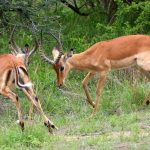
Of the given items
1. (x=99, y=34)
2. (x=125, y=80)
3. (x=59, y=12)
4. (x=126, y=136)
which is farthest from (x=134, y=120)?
(x=59, y=12)

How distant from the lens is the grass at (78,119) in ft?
20.9

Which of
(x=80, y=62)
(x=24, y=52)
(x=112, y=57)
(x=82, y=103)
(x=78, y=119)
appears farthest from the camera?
(x=82, y=103)

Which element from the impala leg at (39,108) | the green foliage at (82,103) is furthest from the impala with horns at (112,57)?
the impala leg at (39,108)

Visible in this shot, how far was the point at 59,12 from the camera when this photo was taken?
15555mm

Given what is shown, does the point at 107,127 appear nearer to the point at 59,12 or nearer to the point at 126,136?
the point at 126,136

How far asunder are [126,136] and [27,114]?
3.22 metres

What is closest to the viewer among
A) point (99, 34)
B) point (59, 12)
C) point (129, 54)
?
point (129, 54)

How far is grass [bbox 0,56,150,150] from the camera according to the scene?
6.38 m

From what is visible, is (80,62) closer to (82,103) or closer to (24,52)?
(82,103)

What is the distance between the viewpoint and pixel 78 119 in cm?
855

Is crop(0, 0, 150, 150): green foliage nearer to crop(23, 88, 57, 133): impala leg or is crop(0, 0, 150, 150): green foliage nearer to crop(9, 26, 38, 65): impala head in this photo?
crop(23, 88, 57, 133): impala leg

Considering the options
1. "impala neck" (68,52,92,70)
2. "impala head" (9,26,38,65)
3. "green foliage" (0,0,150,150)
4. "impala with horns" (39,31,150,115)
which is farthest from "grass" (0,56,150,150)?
→ "impala head" (9,26,38,65)

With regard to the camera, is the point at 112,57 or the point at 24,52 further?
the point at 112,57

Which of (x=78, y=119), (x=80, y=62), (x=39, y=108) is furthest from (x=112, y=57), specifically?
(x=39, y=108)
